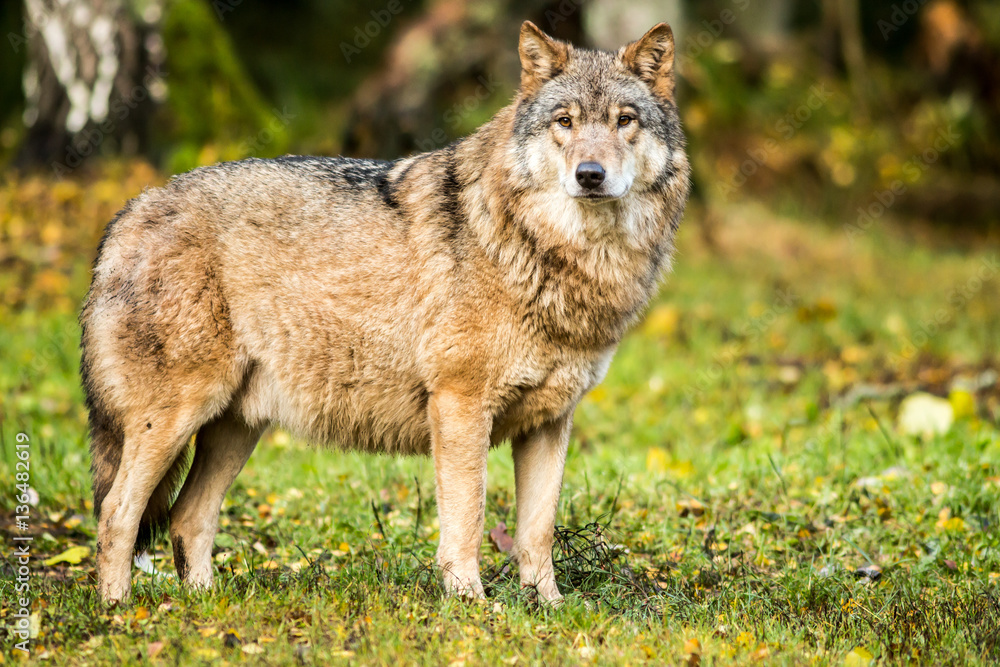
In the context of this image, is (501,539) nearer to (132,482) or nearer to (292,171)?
(132,482)

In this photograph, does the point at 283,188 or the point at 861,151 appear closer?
the point at 283,188

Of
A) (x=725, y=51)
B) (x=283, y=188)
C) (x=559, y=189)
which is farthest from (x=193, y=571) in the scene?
(x=725, y=51)

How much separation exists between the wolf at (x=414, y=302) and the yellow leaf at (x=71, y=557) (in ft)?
1.24

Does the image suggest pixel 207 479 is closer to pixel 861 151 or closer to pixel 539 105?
pixel 539 105

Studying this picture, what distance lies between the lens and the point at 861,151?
50.4 feet

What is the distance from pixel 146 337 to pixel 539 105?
7.07ft

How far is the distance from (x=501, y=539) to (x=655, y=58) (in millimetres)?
2597

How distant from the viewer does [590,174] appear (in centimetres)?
413

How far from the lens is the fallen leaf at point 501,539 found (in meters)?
4.97

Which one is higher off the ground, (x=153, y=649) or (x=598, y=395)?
(x=153, y=649)

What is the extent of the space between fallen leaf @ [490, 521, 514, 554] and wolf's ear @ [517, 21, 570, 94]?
2.29m

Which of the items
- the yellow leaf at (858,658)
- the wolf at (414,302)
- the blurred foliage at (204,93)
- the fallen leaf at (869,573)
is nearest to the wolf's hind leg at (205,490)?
the wolf at (414,302)

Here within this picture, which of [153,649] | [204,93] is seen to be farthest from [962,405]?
[204,93]

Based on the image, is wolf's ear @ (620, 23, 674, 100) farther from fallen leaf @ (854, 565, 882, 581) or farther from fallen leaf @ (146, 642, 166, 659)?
fallen leaf @ (146, 642, 166, 659)
